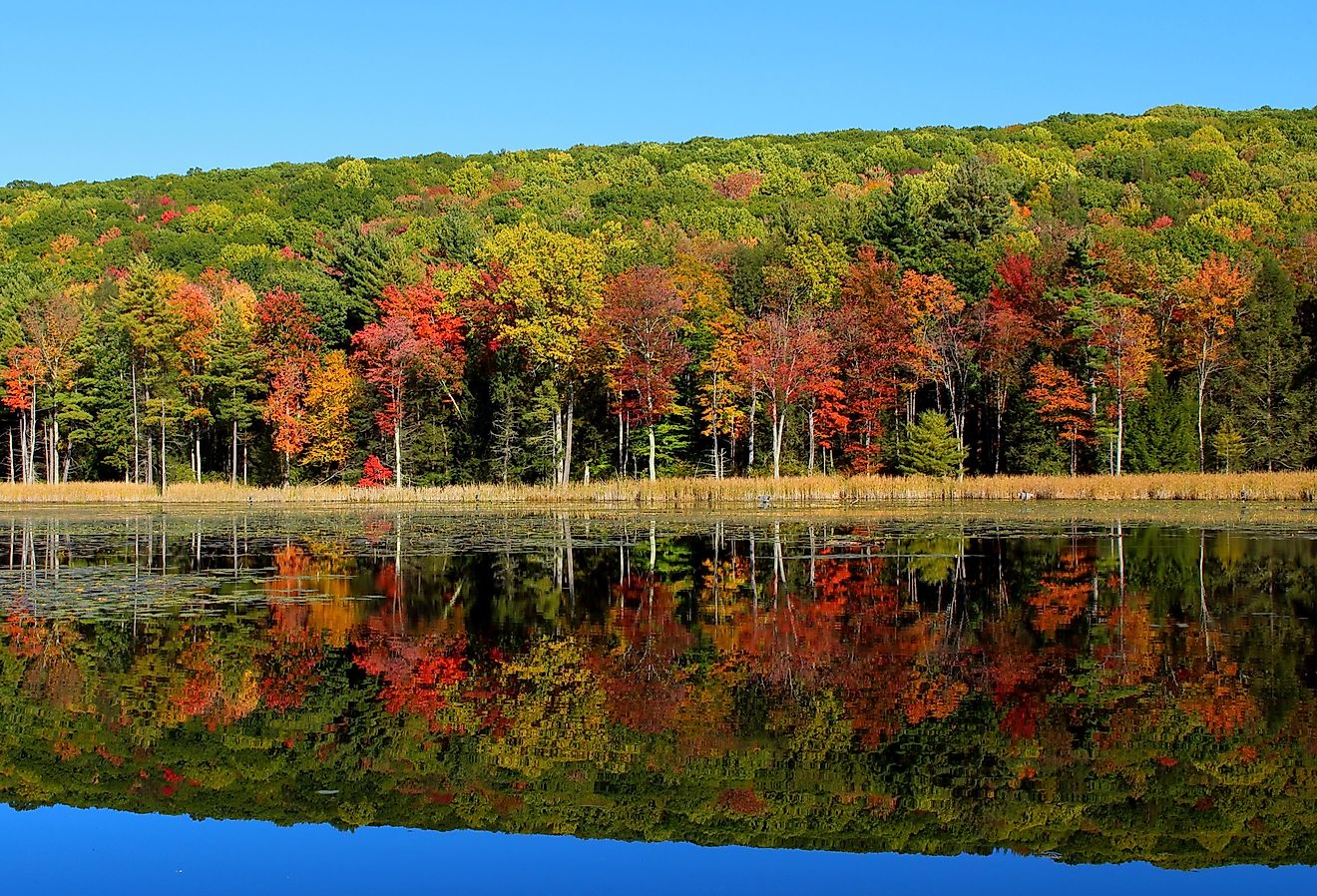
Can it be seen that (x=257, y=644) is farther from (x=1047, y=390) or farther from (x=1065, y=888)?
Answer: (x=1047, y=390)

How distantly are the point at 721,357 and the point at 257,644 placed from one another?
45.6 metres

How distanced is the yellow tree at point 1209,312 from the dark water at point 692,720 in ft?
130

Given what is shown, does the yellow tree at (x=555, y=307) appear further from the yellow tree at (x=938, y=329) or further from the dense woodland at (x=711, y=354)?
the yellow tree at (x=938, y=329)

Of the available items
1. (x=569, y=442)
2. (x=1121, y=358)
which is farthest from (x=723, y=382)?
(x=1121, y=358)

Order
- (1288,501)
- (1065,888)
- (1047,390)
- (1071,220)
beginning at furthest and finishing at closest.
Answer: (1071,220) → (1047,390) → (1288,501) → (1065,888)

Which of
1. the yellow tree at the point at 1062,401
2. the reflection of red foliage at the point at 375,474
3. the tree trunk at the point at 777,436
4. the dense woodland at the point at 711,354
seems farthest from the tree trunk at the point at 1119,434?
the reflection of red foliage at the point at 375,474

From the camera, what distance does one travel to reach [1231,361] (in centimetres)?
6278

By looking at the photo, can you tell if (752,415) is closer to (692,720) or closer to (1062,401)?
(1062,401)

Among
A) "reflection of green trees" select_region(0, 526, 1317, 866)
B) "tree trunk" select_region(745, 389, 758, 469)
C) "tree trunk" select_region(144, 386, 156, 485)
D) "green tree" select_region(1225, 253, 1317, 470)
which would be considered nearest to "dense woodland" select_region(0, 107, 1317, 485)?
"green tree" select_region(1225, 253, 1317, 470)

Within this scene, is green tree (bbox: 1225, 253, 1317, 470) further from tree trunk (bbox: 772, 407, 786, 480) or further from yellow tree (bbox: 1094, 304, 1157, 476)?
tree trunk (bbox: 772, 407, 786, 480)

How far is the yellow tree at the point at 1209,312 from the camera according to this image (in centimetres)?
6206

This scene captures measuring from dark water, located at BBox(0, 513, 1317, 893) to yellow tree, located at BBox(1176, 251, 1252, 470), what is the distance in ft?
130

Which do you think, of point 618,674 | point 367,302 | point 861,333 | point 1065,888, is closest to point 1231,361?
point 861,333

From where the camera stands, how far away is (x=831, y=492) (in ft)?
170
